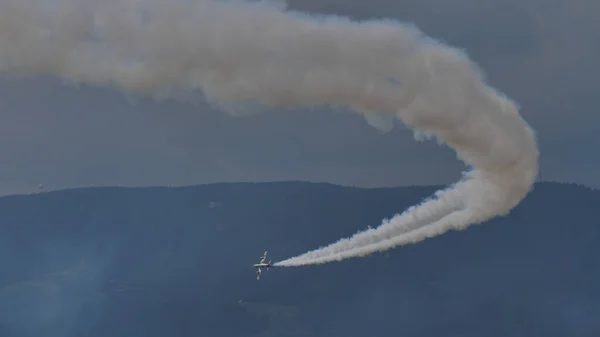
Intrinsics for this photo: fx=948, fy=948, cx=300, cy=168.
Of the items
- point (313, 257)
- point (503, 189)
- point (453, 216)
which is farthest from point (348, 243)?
point (503, 189)

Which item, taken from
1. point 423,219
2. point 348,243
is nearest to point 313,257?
point 348,243

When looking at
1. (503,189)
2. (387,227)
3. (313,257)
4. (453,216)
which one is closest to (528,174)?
(503,189)

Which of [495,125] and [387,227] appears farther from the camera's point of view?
[387,227]

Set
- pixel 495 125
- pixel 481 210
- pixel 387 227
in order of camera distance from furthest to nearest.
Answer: pixel 387 227 → pixel 481 210 → pixel 495 125

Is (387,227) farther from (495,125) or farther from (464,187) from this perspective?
(495,125)

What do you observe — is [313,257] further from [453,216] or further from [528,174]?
Answer: [528,174]

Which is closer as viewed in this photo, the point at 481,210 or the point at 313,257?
the point at 481,210

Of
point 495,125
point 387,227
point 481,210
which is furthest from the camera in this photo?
point 387,227

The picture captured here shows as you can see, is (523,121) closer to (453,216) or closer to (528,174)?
(528,174)
